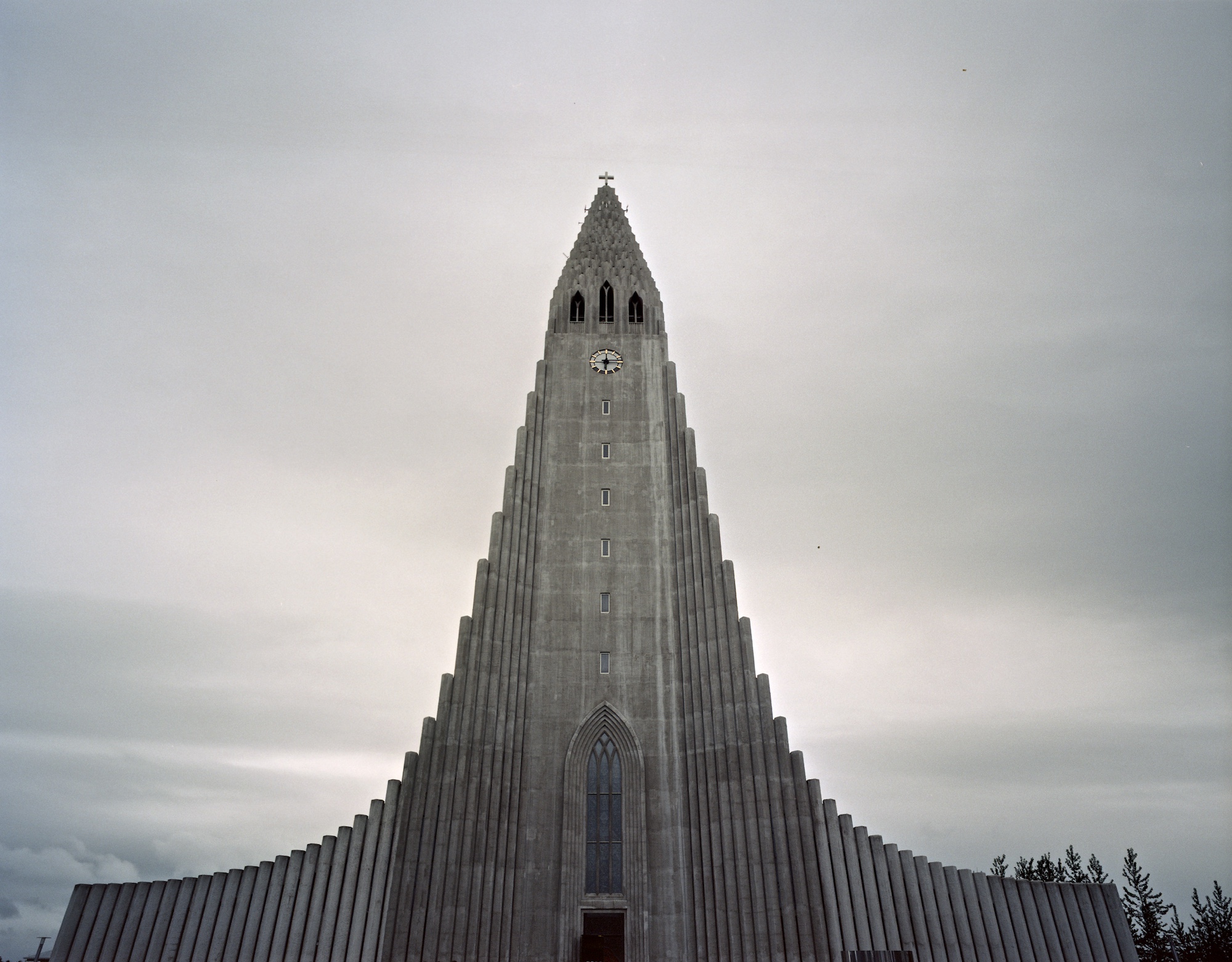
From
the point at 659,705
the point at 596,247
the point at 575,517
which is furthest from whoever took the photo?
the point at 596,247

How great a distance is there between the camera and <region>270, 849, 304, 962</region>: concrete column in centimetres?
2973

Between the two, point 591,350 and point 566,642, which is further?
point 591,350

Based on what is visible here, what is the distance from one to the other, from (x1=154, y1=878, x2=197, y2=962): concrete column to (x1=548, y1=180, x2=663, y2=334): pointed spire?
30287mm

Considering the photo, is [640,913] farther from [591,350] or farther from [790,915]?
[591,350]

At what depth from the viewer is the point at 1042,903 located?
102 feet

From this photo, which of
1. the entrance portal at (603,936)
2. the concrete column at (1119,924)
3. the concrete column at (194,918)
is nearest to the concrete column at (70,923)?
the concrete column at (194,918)

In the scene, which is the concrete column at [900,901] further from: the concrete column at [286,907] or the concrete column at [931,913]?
the concrete column at [286,907]

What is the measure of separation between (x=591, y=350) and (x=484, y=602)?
15.3m

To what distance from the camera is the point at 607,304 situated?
45.8m

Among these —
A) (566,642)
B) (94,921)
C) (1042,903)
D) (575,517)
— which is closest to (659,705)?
(566,642)

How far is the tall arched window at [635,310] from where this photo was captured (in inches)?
1774

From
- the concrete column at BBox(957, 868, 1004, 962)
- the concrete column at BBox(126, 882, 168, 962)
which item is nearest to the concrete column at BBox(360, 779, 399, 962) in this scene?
the concrete column at BBox(126, 882, 168, 962)

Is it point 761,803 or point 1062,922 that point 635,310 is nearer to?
point 761,803

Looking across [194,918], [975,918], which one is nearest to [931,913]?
[975,918]
